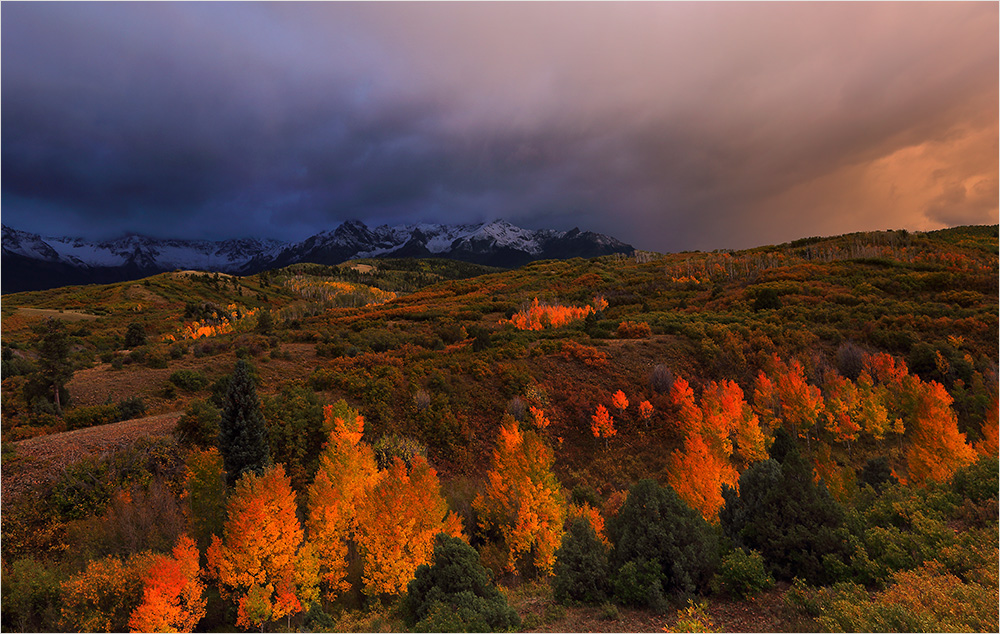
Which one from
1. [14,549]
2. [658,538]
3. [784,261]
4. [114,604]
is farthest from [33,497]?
[784,261]

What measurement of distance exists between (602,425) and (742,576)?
59.3ft

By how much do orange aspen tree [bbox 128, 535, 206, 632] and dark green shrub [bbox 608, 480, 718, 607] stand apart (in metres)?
13.3

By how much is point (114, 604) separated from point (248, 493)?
460cm

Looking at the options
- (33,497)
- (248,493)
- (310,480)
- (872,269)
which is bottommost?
(310,480)

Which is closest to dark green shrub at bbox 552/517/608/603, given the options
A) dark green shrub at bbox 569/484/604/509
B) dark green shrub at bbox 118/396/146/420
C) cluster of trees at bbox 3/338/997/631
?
cluster of trees at bbox 3/338/997/631

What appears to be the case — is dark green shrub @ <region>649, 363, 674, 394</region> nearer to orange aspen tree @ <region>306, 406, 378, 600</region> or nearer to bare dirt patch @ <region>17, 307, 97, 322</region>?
orange aspen tree @ <region>306, 406, 378, 600</region>

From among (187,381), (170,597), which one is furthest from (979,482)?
(187,381)

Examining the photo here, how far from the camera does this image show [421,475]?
16.1 metres

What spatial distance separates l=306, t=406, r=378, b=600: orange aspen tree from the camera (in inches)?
641

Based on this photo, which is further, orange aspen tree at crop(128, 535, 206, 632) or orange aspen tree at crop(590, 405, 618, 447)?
orange aspen tree at crop(590, 405, 618, 447)

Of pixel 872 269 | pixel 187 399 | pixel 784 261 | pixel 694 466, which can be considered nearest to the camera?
pixel 694 466

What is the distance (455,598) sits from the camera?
12.5 m

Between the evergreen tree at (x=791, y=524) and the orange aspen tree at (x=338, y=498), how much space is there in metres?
14.9

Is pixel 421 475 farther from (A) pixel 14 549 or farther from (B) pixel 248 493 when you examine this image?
(A) pixel 14 549
